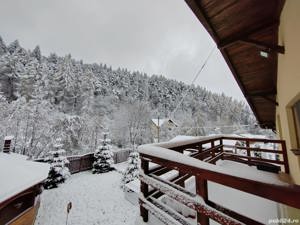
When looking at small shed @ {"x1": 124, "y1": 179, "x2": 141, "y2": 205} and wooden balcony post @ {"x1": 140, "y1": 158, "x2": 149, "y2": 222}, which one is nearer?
wooden balcony post @ {"x1": 140, "y1": 158, "x2": 149, "y2": 222}

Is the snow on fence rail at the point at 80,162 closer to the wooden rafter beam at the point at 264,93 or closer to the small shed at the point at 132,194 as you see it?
the small shed at the point at 132,194

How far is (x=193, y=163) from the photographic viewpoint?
1.14 meters

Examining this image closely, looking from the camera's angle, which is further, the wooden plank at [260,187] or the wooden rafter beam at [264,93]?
the wooden rafter beam at [264,93]

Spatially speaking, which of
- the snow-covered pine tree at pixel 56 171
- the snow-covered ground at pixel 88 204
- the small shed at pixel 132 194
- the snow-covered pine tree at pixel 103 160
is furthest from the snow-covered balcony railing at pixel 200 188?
the snow-covered pine tree at pixel 103 160

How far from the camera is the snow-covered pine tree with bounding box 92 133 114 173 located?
12.6m

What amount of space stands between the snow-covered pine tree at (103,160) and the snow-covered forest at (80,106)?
7.15 ft

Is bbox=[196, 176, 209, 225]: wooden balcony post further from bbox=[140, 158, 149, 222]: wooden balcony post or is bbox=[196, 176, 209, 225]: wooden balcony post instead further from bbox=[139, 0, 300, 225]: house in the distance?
bbox=[140, 158, 149, 222]: wooden balcony post

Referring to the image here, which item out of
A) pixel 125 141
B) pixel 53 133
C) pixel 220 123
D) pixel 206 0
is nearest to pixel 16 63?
pixel 53 133

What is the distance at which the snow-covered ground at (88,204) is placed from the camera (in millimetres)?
6473

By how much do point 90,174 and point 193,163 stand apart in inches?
511

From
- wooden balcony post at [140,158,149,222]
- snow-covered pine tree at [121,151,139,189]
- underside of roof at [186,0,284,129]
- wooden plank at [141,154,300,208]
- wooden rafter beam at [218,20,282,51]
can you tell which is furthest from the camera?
snow-covered pine tree at [121,151,139,189]

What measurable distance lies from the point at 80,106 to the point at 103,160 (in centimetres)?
1076

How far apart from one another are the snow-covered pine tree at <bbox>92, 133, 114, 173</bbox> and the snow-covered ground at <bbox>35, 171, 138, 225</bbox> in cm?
181

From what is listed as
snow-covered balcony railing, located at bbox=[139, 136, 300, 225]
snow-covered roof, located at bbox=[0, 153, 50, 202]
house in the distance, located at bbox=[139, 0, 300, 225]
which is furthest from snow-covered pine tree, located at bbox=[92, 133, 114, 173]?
snow-covered balcony railing, located at bbox=[139, 136, 300, 225]
